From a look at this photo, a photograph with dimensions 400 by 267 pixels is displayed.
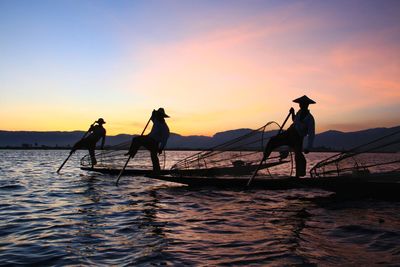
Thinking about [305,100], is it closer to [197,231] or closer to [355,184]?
[355,184]

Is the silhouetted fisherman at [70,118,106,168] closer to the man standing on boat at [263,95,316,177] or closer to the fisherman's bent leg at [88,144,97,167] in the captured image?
the fisherman's bent leg at [88,144,97,167]

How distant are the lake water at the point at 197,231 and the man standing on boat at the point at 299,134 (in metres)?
1.71

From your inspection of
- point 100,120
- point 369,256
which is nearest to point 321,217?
point 369,256

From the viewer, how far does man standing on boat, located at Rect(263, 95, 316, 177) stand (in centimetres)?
1385

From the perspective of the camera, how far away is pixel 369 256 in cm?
626

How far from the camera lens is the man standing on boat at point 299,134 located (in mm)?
13852

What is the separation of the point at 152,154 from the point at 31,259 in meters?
11.8

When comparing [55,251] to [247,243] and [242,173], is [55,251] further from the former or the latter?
[242,173]

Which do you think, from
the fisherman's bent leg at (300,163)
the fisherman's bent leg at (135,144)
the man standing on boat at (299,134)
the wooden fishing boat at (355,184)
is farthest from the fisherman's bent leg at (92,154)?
the fisherman's bent leg at (300,163)

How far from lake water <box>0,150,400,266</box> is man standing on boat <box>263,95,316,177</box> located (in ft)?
5.62

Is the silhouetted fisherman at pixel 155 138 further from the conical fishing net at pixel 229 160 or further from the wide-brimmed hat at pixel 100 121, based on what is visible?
the wide-brimmed hat at pixel 100 121

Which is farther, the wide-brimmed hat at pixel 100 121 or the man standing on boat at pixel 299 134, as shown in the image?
the wide-brimmed hat at pixel 100 121

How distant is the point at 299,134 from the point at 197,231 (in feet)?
24.2

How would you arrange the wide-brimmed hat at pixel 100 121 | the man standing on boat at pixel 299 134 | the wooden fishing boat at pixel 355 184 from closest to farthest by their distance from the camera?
the wooden fishing boat at pixel 355 184, the man standing on boat at pixel 299 134, the wide-brimmed hat at pixel 100 121
